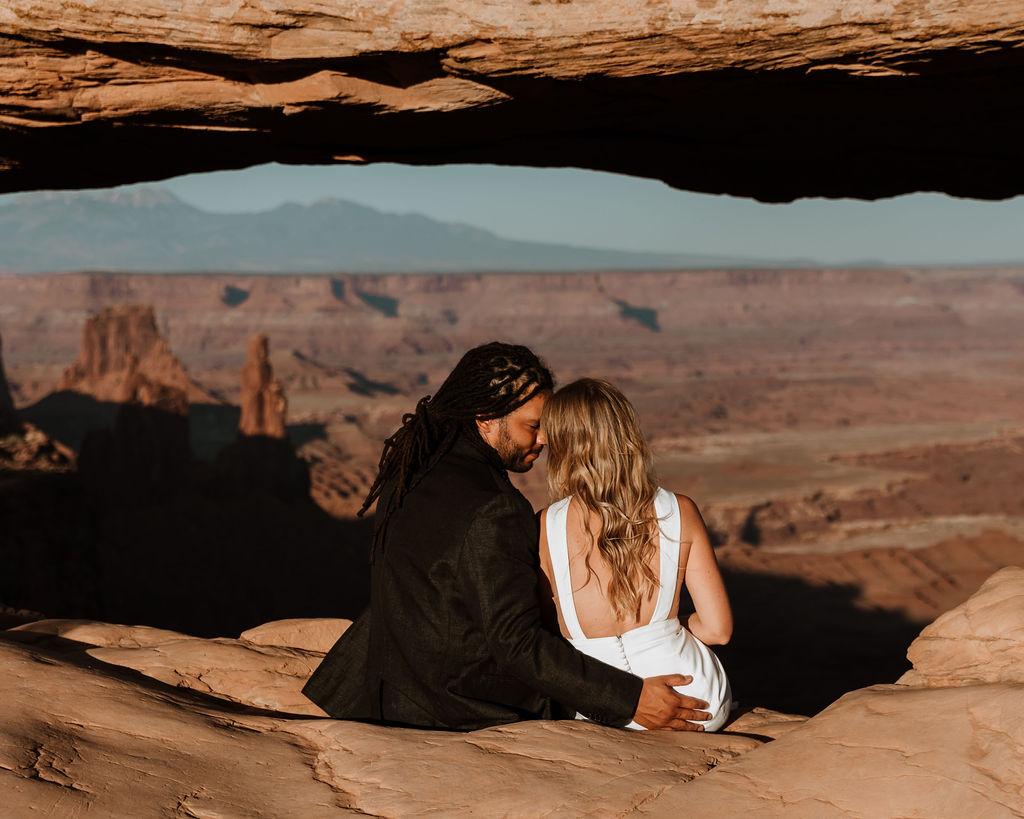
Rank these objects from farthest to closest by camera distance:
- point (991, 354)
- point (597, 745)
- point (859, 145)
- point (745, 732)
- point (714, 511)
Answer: point (991, 354) < point (714, 511) < point (859, 145) < point (745, 732) < point (597, 745)

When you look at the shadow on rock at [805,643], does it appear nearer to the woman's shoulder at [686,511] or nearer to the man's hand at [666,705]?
the man's hand at [666,705]

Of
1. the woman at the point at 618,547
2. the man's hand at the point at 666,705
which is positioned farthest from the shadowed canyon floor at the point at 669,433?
the woman at the point at 618,547

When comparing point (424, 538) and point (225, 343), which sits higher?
point (424, 538)

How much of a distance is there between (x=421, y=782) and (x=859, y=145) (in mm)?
4383

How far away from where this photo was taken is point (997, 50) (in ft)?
11.8

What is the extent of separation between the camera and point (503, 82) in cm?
404

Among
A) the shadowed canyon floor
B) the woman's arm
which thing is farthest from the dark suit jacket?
the shadowed canyon floor

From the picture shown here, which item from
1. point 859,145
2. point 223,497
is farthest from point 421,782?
point 223,497

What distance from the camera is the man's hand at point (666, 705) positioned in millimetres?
2820

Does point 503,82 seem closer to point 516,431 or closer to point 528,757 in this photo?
point 516,431

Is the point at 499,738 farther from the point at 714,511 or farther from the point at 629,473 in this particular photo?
the point at 714,511

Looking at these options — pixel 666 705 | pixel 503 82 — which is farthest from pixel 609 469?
pixel 503 82

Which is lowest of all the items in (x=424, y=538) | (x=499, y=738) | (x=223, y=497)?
(x=223, y=497)

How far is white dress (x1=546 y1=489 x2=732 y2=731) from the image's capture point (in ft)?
8.92
